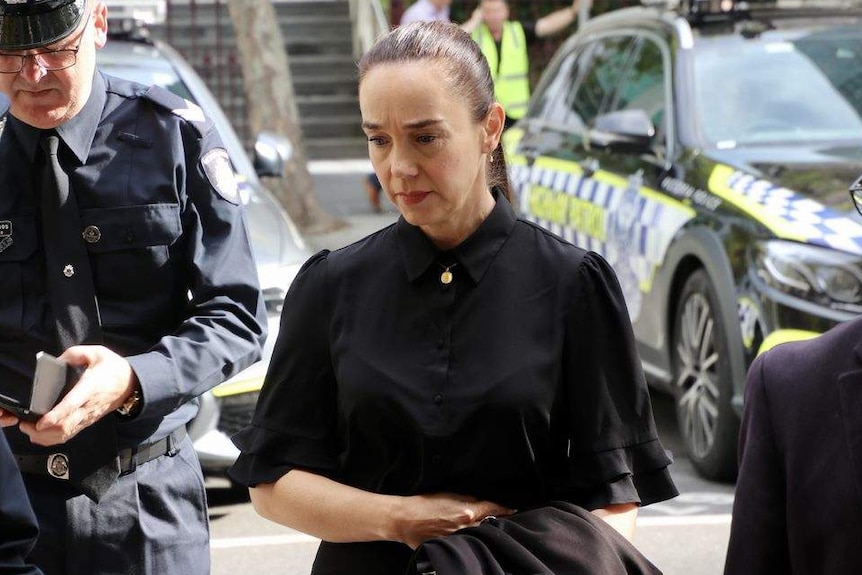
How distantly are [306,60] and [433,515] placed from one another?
17.6m

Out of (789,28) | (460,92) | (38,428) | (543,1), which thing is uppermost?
(460,92)

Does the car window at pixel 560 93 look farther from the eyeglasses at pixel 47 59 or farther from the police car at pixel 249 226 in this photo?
the eyeglasses at pixel 47 59

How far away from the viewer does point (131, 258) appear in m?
3.06

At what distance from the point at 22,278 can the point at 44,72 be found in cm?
39

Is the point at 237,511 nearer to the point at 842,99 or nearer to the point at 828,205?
the point at 828,205

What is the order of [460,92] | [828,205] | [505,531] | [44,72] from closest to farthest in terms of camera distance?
1. [505,531]
2. [460,92]
3. [44,72]
4. [828,205]

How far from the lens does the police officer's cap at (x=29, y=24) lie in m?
2.90

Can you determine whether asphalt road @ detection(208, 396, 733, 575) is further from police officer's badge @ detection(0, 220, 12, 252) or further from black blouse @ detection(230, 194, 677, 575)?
black blouse @ detection(230, 194, 677, 575)

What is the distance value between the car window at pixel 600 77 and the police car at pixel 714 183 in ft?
0.04

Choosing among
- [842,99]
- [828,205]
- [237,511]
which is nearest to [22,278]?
[237,511]

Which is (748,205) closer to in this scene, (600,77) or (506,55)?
(600,77)

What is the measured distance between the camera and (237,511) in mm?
6320

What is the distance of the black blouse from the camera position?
2.49 metres

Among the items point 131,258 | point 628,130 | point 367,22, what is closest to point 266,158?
point 628,130
